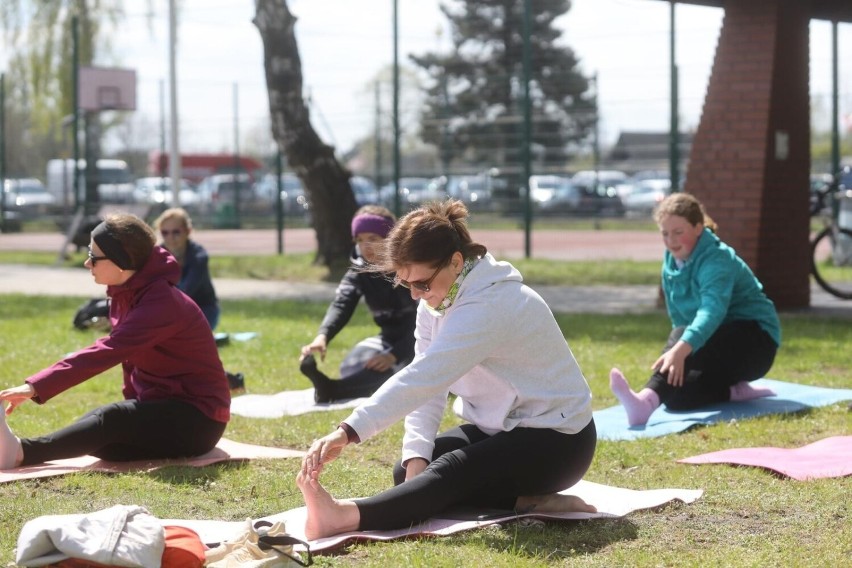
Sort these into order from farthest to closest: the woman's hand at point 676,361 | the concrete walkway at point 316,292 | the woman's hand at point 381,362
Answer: the concrete walkway at point 316,292
the woman's hand at point 381,362
the woman's hand at point 676,361

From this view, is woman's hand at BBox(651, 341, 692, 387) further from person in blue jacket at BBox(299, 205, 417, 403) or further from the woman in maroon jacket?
the woman in maroon jacket

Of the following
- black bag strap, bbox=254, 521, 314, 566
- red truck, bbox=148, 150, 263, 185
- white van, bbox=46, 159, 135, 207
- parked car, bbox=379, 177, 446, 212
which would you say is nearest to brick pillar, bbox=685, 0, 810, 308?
black bag strap, bbox=254, 521, 314, 566

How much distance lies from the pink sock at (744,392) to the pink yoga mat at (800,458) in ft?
4.41

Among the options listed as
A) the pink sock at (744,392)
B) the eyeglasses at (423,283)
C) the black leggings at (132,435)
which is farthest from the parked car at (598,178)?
the eyeglasses at (423,283)

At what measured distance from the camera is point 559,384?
4809 millimetres

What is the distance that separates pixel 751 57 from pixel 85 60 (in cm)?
2115

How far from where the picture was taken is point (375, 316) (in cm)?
829

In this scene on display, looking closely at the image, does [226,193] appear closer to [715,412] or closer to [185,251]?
[185,251]

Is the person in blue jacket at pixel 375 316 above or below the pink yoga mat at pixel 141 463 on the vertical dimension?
→ above

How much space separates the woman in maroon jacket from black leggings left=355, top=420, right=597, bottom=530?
1.63 m

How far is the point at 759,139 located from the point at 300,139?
729 centimetres

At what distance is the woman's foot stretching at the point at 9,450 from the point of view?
576 cm

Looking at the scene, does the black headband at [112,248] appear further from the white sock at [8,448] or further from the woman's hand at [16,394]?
the white sock at [8,448]

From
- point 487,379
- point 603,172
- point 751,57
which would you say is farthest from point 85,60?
point 487,379
